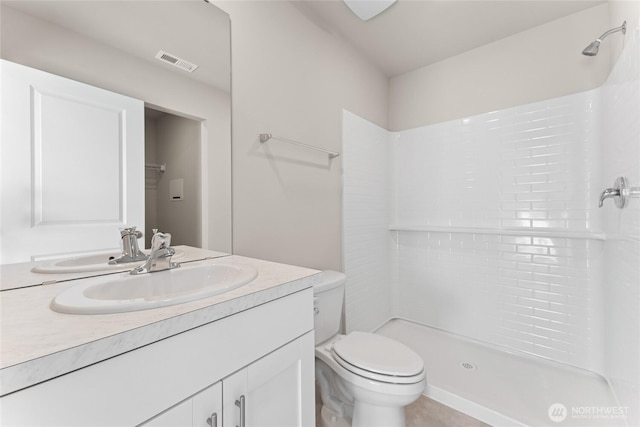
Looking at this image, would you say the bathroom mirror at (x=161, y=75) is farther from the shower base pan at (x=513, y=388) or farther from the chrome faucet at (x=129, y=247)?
the shower base pan at (x=513, y=388)

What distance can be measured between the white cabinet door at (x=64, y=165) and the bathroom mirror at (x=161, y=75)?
0.01 metres

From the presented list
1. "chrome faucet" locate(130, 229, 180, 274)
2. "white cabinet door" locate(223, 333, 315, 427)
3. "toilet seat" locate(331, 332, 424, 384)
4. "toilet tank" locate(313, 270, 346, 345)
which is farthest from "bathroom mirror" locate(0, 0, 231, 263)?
"toilet seat" locate(331, 332, 424, 384)

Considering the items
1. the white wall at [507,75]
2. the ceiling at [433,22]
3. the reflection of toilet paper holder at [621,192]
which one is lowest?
the reflection of toilet paper holder at [621,192]

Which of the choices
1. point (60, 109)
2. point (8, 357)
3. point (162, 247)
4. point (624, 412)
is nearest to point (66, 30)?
point (60, 109)

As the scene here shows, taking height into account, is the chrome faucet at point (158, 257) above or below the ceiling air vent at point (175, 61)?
below

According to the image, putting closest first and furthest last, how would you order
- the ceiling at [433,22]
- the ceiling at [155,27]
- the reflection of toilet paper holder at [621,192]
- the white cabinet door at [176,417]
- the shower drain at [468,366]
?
the white cabinet door at [176,417] < the ceiling at [155,27] < the reflection of toilet paper holder at [621,192] < the ceiling at [433,22] < the shower drain at [468,366]

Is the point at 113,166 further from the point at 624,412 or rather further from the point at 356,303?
the point at 624,412

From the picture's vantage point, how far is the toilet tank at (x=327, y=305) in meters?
1.40

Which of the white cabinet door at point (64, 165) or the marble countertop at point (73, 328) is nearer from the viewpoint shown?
the marble countertop at point (73, 328)

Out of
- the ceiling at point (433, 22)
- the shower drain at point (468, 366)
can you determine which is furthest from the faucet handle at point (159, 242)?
the shower drain at point (468, 366)

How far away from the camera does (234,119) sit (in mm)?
1301

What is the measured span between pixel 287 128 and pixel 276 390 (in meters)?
1.27

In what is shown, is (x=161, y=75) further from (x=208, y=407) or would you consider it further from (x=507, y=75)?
(x=507, y=75)

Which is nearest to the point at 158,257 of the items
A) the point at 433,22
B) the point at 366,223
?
the point at 366,223
